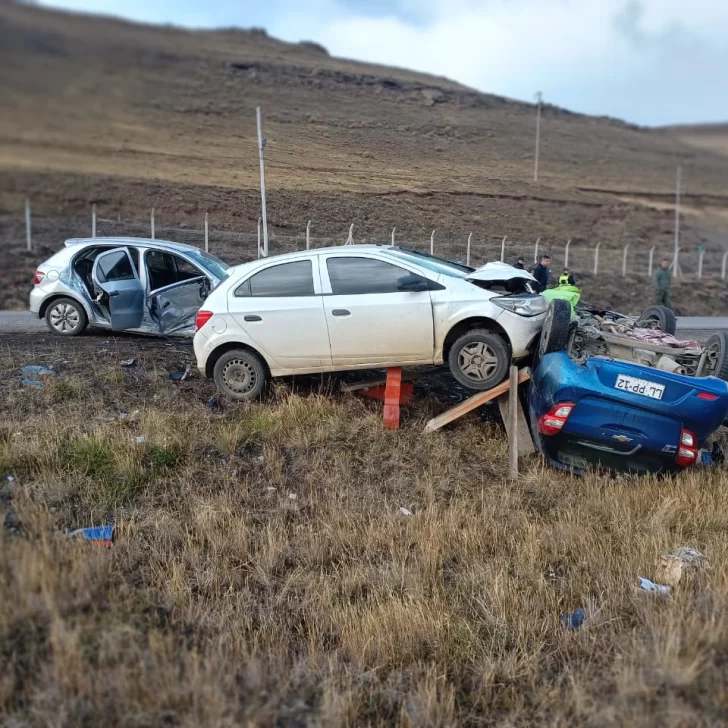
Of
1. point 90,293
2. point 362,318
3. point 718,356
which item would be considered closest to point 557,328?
point 718,356

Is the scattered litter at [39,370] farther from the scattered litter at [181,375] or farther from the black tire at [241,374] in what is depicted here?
the black tire at [241,374]

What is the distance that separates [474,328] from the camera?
6535 mm

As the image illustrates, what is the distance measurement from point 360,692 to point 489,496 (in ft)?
8.93

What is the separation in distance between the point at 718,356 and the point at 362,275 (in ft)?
11.6

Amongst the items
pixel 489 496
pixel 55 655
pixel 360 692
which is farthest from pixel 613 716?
pixel 489 496

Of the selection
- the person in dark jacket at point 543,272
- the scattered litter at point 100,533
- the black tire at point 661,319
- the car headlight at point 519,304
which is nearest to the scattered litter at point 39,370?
the scattered litter at point 100,533

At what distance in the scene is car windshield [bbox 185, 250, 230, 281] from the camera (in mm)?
9328

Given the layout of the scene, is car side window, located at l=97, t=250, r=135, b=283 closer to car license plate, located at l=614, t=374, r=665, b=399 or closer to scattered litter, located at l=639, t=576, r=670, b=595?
car license plate, located at l=614, t=374, r=665, b=399

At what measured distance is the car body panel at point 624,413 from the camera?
5160 millimetres

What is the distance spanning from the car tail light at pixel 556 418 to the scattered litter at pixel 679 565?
1.39 m

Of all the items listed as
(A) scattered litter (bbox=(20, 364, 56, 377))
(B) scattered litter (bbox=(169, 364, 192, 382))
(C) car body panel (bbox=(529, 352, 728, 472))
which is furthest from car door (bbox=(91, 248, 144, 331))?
(C) car body panel (bbox=(529, 352, 728, 472))

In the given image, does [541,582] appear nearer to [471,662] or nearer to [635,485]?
[471,662]

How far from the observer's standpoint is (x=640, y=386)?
17.3ft

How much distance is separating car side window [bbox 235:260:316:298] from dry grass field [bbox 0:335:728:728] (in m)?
1.15
